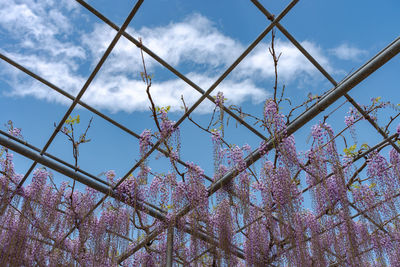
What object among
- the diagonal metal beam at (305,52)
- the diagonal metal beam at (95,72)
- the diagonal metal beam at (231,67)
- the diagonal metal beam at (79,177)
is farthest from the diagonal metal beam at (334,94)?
the diagonal metal beam at (95,72)

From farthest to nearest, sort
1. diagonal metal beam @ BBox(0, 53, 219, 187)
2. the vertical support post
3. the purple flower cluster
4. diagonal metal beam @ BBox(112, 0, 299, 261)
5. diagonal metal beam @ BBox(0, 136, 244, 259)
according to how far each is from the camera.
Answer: the vertical support post
the purple flower cluster
diagonal metal beam @ BBox(0, 136, 244, 259)
diagonal metal beam @ BBox(0, 53, 219, 187)
diagonal metal beam @ BBox(112, 0, 299, 261)

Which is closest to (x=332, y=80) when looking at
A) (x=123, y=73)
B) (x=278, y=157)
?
(x=278, y=157)

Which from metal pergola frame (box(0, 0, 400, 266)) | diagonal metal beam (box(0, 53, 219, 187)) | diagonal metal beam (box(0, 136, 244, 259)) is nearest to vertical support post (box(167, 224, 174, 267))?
metal pergola frame (box(0, 0, 400, 266))

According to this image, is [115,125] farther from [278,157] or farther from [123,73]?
[278,157]

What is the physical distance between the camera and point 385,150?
411 cm

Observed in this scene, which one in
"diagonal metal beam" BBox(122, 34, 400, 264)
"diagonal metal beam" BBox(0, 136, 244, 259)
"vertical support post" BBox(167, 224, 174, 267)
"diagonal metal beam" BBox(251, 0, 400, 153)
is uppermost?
"diagonal metal beam" BBox(251, 0, 400, 153)

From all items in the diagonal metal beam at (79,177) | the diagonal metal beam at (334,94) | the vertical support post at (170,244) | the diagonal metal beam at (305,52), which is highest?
the diagonal metal beam at (305,52)

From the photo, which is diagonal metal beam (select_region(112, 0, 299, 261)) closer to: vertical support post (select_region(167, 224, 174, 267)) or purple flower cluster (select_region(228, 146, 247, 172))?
purple flower cluster (select_region(228, 146, 247, 172))

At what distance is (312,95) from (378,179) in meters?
1.49

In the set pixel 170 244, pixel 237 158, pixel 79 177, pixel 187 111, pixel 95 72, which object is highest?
pixel 95 72

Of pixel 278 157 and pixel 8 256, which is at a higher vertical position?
pixel 278 157

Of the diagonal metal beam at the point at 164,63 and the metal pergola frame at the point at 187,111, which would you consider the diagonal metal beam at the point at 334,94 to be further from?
the diagonal metal beam at the point at 164,63

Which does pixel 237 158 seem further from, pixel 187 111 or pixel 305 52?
pixel 305 52

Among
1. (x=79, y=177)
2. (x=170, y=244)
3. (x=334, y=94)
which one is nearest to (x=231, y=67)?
(x=334, y=94)
